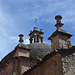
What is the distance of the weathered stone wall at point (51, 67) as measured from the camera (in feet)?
34.7

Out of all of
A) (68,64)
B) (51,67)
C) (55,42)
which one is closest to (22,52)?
(55,42)

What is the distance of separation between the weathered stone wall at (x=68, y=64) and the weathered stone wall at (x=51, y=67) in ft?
0.84

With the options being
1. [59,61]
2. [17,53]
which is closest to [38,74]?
[59,61]

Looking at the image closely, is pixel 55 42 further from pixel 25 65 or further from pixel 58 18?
pixel 25 65

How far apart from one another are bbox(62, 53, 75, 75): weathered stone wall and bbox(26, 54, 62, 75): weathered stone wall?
255 millimetres

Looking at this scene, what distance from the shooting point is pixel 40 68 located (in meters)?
12.4

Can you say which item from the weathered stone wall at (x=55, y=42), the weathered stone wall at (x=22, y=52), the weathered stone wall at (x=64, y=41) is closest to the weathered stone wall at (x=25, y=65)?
the weathered stone wall at (x=22, y=52)

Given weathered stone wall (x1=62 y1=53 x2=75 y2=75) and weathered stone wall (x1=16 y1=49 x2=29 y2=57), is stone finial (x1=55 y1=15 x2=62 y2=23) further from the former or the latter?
weathered stone wall (x1=62 y1=53 x2=75 y2=75)

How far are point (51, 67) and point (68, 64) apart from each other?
107cm

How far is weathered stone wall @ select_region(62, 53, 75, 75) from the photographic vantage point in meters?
10.3

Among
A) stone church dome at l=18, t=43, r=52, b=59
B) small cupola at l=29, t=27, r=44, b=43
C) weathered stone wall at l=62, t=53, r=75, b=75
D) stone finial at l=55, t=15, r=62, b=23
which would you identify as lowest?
weathered stone wall at l=62, t=53, r=75, b=75

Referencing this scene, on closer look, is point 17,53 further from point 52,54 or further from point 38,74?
point 52,54

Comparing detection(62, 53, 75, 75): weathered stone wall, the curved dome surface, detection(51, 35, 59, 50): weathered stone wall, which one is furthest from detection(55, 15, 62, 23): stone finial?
the curved dome surface

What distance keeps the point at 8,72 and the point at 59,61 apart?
597cm
